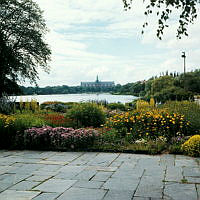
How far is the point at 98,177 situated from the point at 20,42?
18337 millimetres

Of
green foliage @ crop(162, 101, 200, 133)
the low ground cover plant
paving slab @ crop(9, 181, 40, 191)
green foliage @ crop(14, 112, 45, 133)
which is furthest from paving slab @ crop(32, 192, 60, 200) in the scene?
green foliage @ crop(162, 101, 200, 133)

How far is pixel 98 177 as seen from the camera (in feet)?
13.9

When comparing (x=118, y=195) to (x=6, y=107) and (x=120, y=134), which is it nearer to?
(x=120, y=134)

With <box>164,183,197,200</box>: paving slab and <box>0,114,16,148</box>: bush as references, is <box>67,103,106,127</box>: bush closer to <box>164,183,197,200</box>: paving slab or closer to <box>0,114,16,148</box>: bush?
<box>0,114,16,148</box>: bush

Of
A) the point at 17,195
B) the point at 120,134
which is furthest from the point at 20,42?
the point at 17,195

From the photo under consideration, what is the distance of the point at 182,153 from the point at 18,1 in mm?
19163

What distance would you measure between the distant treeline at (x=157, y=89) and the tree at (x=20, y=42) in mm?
1823

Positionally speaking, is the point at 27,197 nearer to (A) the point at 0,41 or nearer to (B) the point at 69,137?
(B) the point at 69,137

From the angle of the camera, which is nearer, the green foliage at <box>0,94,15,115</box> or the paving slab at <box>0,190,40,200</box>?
the paving slab at <box>0,190,40,200</box>

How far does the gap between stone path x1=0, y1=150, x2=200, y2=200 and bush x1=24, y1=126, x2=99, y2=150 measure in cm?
43

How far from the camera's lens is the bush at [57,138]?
622 cm

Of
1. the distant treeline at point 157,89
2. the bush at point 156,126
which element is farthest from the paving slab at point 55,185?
the distant treeline at point 157,89

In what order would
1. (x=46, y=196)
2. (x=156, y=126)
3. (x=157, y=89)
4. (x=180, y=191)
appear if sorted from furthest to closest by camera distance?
1. (x=157, y=89)
2. (x=156, y=126)
3. (x=180, y=191)
4. (x=46, y=196)

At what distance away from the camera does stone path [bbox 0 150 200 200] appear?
138 inches
